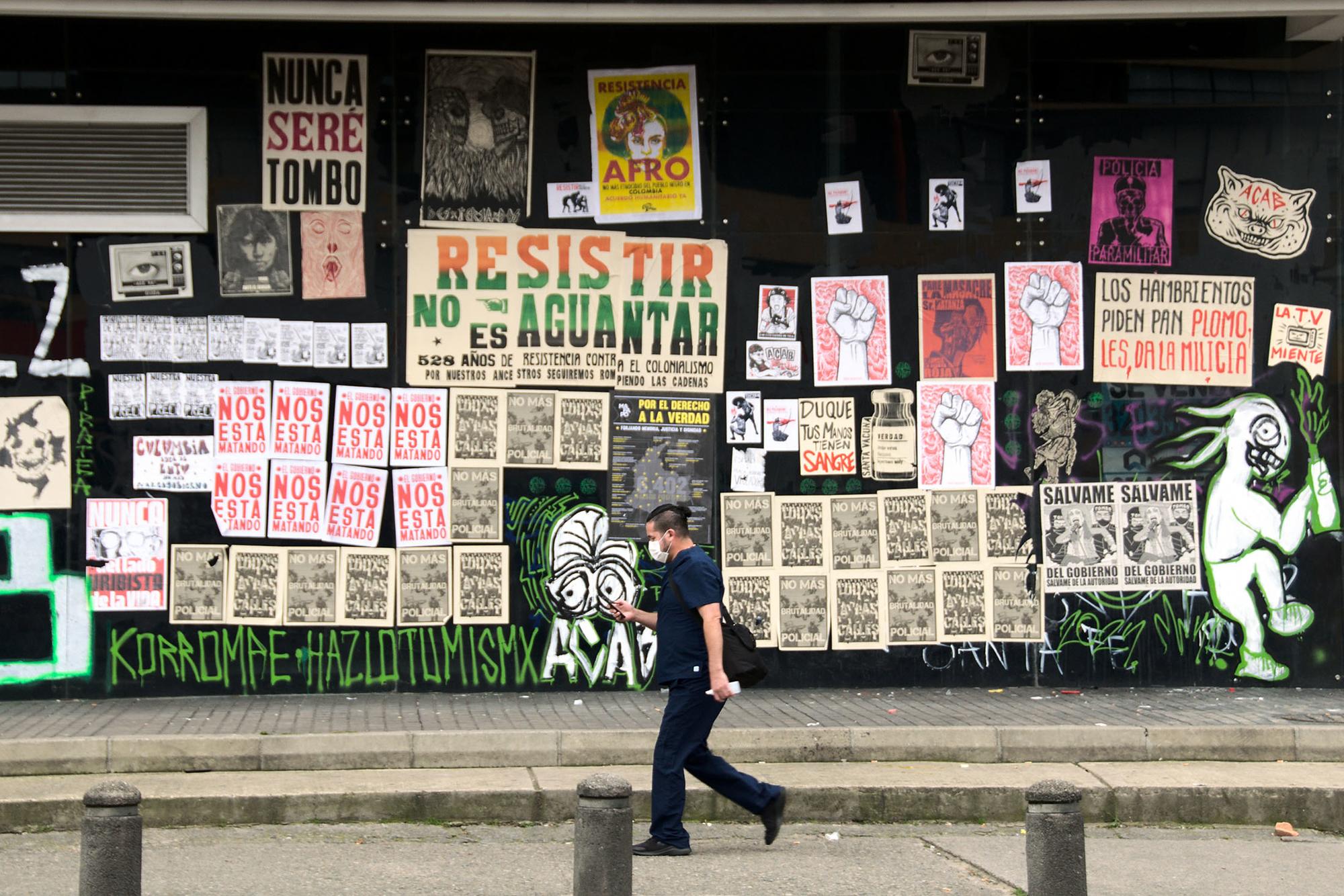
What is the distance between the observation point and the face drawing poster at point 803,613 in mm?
11500

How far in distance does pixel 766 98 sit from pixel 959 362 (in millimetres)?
2376

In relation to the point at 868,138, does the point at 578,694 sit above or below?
below

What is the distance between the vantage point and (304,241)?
1112cm

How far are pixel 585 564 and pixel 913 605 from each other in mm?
2406

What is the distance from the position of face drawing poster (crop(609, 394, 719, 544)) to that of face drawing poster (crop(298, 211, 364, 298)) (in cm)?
206

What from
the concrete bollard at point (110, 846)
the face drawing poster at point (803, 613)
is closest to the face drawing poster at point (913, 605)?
the face drawing poster at point (803, 613)

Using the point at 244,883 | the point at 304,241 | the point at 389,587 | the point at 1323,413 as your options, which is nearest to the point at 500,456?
the point at 389,587

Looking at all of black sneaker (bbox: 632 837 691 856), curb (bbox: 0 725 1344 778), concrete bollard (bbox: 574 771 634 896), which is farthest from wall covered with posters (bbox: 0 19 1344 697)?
concrete bollard (bbox: 574 771 634 896)

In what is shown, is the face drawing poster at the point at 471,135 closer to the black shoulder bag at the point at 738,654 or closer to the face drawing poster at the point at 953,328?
the face drawing poster at the point at 953,328

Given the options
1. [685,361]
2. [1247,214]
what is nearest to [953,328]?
[685,361]

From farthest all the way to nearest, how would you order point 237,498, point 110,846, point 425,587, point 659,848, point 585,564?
1. point 585,564
2. point 425,587
3. point 237,498
4. point 659,848
5. point 110,846

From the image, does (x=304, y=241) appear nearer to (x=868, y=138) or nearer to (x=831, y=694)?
(x=868, y=138)

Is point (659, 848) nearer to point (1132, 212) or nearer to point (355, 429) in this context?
point (355, 429)

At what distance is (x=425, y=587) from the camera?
1121 cm
